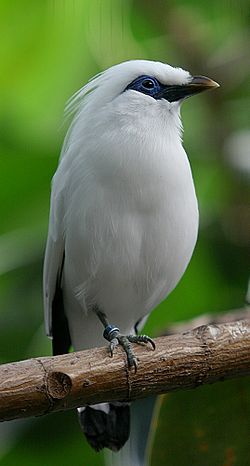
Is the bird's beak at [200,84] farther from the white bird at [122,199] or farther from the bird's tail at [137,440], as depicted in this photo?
the bird's tail at [137,440]

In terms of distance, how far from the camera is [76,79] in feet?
10.4

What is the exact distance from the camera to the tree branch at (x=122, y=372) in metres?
1.94

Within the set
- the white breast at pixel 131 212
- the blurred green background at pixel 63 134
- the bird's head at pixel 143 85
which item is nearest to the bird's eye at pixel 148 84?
the bird's head at pixel 143 85

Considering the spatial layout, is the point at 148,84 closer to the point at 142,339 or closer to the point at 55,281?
the point at 55,281

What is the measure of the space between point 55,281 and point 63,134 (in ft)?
1.76

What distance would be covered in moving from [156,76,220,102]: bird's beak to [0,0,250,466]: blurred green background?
284 mm

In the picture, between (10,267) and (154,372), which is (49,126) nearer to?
(10,267)

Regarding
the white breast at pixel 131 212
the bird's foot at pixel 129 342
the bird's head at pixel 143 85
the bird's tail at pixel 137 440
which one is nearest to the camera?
the bird's foot at pixel 129 342

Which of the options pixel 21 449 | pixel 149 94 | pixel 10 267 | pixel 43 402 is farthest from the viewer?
pixel 10 267

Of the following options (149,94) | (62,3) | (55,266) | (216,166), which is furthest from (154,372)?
(62,3)

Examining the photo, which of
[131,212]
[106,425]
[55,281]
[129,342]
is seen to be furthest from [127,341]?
[106,425]

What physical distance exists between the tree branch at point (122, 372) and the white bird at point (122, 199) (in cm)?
19

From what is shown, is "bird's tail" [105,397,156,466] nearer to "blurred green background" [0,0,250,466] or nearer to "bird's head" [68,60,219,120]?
"blurred green background" [0,0,250,466]

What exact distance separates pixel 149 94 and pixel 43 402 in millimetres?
951
